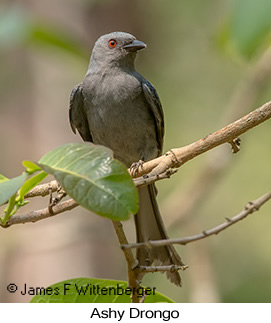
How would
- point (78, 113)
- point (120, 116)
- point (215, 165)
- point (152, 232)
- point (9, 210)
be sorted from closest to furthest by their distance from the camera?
point (9, 210) → point (152, 232) → point (120, 116) → point (78, 113) → point (215, 165)

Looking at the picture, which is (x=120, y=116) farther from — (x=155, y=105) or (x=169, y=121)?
(x=169, y=121)

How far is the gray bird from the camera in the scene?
14.2 ft

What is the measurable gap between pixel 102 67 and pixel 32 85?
10.6 ft

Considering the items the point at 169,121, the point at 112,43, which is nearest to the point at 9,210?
the point at 112,43

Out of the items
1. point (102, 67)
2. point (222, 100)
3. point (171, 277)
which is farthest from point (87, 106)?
point (222, 100)

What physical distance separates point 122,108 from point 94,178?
2906 millimetres

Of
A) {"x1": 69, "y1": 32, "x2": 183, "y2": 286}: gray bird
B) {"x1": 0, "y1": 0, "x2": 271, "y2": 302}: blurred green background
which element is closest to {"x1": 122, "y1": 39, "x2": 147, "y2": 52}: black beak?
{"x1": 69, "y1": 32, "x2": 183, "y2": 286}: gray bird

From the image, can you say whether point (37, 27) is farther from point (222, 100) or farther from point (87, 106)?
point (222, 100)

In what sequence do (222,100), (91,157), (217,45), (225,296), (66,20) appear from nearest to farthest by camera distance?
(91,157)
(217,45)
(66,20)
(225,296)
(222,100)

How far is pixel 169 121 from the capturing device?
9797mm

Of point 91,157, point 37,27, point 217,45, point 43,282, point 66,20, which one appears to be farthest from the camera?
point 66,20

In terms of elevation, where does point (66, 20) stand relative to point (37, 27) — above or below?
above

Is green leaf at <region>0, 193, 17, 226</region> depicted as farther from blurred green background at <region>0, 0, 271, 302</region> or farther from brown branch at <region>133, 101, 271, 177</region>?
brown branch at <region>133, 101, 271, 177</region>

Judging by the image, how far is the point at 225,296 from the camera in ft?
28.1
